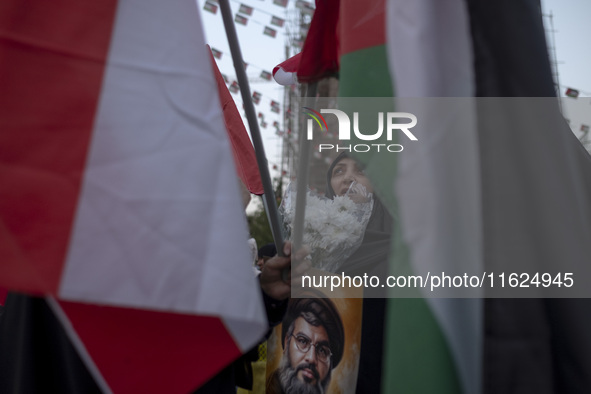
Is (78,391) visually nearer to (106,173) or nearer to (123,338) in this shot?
(123,338)

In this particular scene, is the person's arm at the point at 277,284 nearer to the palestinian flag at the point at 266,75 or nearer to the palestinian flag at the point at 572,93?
the palestinian flag at the point at 572,93

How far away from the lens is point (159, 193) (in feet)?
3.38

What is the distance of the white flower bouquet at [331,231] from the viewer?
213cm

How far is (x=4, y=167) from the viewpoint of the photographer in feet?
3.31

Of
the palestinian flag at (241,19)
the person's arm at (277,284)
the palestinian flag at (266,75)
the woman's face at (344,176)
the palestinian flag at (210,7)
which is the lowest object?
the person's arm at (277,284)

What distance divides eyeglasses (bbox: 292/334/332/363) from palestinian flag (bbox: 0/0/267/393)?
2.61ft

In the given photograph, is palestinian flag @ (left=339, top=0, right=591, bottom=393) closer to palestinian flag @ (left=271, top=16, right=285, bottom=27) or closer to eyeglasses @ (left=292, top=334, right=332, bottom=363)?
eyeglasses @ (left=292, top=334, right=332, bottom=363)

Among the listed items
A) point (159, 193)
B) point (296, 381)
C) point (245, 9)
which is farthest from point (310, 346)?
point (245, 9)

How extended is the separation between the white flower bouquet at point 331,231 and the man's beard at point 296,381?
0.43 metres

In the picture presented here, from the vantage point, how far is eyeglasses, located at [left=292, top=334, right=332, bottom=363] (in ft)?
5.93

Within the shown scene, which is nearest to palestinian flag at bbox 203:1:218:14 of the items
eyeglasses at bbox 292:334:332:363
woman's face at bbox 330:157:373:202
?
woman's face at bbox 330:157:373:202

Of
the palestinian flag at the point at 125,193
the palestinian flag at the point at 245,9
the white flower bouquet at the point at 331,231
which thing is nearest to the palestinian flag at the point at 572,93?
the palestinian flag at the point at 245,9

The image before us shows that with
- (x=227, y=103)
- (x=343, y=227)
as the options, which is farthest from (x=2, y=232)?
(x=227, y=103)

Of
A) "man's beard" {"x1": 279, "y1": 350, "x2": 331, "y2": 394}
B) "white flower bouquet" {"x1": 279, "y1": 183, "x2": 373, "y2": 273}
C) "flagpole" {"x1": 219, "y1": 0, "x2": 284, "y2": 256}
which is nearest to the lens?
"flagpole" {"x1": 219, "y1": 0, "x2": 284, "y2": 256}
